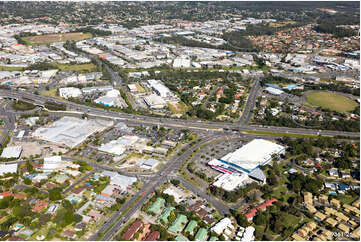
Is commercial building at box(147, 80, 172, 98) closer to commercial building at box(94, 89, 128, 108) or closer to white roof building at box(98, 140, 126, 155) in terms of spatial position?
commercial building at box(94, 89, 128, 108)

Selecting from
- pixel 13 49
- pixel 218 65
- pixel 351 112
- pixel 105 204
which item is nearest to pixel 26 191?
pixel 105 204

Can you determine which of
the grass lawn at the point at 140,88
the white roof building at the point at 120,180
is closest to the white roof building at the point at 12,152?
the white roof building at the point at 120,180

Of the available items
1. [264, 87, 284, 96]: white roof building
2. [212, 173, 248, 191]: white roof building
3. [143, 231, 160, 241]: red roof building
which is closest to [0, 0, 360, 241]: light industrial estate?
[143, 231, 160, 241]: red roof building

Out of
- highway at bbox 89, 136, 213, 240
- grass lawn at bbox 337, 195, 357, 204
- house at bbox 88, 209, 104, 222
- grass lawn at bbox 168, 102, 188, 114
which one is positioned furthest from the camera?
grass lawn at bbox 168, 102, 188, 114

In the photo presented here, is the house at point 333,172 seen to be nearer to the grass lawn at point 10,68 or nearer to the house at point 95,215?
the house at point 95,215

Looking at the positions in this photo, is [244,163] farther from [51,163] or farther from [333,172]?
[51,163]

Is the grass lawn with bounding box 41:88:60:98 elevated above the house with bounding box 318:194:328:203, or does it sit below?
above

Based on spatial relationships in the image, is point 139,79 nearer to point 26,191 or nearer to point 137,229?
point 26,191
